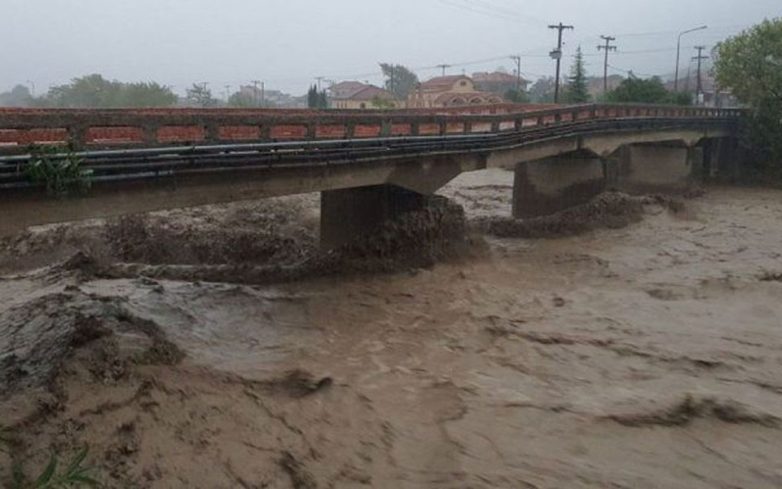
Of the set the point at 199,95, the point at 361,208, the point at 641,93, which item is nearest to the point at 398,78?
the point at 199,95

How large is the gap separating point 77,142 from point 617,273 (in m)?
12.3

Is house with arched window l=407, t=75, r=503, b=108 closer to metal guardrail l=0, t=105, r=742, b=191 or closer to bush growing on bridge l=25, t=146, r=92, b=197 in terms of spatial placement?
metal guardrail l=0, t=105, r=742, b=191

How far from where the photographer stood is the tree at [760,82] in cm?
3253

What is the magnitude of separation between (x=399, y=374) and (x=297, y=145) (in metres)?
4.61

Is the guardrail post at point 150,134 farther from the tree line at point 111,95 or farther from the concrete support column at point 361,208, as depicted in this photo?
the tree line at point 111,95

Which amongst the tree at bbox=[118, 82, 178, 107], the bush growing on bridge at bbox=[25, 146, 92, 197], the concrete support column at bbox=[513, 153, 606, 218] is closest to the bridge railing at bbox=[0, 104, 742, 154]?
the bush growing on bridge at bbox=[25, 146, 92, 197]

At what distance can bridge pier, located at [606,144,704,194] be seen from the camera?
3020cm

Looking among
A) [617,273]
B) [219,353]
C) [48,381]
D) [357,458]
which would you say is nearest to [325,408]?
[357,458]

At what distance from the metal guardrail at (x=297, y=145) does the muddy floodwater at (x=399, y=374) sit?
8.57 feet

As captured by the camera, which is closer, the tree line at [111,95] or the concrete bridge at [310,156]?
the concrete bridge at [310,156]

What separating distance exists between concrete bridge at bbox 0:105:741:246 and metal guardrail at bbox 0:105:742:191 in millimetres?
19

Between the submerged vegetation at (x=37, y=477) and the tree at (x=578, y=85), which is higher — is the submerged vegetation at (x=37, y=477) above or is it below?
below

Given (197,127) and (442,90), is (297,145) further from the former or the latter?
(442,90)

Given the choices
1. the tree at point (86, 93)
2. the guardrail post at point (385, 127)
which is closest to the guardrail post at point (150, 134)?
the guardrail post at point (385, 127)
